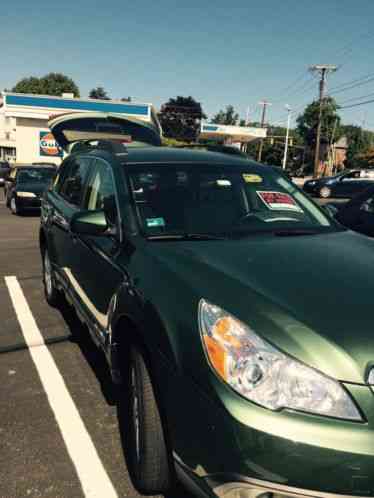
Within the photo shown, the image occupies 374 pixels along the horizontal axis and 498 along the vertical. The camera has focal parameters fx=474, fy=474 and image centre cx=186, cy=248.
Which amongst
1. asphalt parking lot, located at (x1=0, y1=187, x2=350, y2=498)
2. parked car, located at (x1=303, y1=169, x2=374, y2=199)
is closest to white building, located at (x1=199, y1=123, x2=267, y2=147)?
parked car, located at (x1=303, y1=169, x2=374, y2=199)

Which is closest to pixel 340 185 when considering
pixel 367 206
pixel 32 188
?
pixel 32 188

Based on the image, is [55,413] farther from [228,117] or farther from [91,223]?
[228,117]

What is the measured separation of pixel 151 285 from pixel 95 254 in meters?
1.03

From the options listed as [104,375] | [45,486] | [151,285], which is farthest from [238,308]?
[104,375]

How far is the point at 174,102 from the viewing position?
94312mm

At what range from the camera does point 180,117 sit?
92500mm

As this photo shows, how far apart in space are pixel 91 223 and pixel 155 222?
1.28 feet

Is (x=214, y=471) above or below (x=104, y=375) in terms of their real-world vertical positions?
above

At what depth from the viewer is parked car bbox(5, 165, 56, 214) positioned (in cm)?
1406

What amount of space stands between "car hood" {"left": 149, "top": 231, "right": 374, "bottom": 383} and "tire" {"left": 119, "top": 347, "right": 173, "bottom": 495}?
511 mm

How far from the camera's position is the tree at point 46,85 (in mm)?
80375

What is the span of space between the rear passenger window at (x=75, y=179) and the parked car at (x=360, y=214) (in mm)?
3124

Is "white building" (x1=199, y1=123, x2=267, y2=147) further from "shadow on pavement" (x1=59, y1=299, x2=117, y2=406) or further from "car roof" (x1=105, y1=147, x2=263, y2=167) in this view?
"car roof" (x1=105, y1=147, x2=263, y2=167)

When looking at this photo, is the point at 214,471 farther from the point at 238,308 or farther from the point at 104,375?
the point at 104,375
